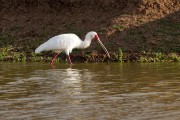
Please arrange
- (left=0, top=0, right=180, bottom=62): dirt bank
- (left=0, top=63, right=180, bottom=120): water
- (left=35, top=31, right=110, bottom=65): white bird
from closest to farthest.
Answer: (left=0, top=63, right=180, bottom=120): water
(left=35, top=31, right=110, bottom=65): white bird
(left=0, top=0, right=180, bottom=62): dirt bank

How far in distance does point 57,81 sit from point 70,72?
229cm

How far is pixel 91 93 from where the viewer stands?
10.6 meters

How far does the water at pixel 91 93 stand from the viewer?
839cm

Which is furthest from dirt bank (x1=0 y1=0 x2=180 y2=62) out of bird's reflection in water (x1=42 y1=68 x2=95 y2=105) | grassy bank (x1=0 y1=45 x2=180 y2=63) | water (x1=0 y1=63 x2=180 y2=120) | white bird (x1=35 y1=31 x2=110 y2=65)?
bird's reflection in water (x1=42 y1=68 x2=95 y2=105)

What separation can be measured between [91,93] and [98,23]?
12.1 meters

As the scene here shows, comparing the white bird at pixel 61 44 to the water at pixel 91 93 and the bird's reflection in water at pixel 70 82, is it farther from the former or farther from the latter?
the bird's reflection in water at pixel 70 82

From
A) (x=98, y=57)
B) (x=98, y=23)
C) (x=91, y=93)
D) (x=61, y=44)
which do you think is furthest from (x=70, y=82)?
(x=98, y=23)

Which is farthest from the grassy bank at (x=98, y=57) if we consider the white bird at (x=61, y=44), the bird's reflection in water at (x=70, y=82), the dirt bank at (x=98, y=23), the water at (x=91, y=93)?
the bird's reflection in water at (x=70, y=82)

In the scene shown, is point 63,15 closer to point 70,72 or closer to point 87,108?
point 70,72

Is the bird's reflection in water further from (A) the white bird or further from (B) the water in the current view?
(A) the white bird

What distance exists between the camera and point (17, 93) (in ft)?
35.5

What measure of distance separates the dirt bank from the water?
13.3 ft

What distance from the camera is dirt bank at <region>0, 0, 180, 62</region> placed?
20.5m

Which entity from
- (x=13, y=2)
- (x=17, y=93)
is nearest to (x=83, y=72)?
(x=17, y=93)
